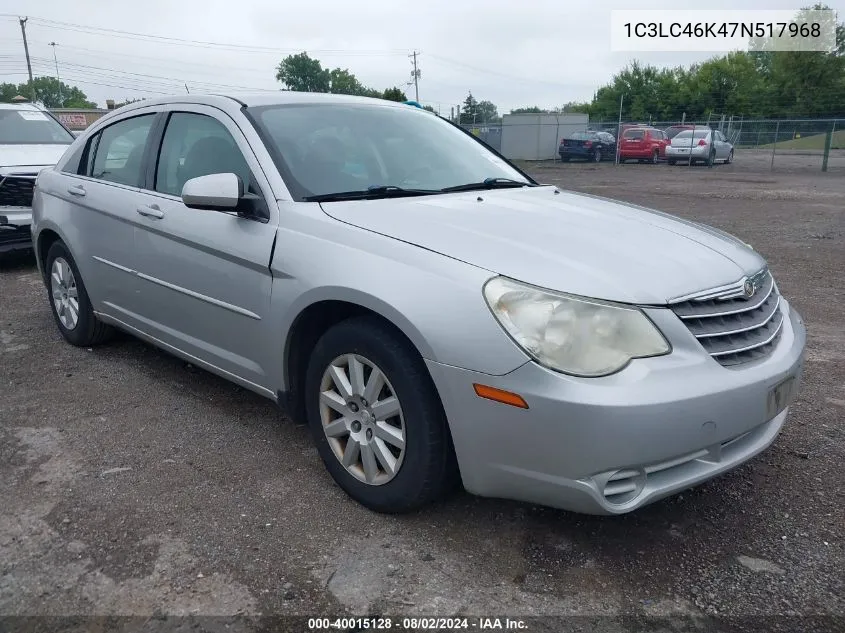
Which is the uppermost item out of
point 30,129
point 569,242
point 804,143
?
point 30,129

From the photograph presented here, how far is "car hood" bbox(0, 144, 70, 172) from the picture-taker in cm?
793

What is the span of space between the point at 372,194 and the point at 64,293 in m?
2.82

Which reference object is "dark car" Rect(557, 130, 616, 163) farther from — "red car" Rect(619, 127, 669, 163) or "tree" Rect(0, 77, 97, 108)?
"tree" Rect(0, 77, 97, 108)

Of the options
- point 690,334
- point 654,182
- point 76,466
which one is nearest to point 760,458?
point 690,334

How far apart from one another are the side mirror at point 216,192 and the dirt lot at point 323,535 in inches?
45.9

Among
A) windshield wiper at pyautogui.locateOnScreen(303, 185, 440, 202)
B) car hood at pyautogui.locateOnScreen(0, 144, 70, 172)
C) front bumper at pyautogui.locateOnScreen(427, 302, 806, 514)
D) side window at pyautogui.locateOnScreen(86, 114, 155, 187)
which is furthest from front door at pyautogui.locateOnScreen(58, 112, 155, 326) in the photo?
car hood at pyautogui.locateOnScreen(0, 144, 70, 172)

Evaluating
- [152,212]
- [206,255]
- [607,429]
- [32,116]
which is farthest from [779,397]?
[32,116]

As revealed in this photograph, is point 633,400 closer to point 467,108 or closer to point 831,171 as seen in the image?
point 831,171

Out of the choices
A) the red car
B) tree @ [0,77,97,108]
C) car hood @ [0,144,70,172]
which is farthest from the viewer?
tree @ [0,77,97,108]

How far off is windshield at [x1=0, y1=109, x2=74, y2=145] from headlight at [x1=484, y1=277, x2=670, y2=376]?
331 inches

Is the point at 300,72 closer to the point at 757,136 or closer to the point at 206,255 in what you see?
the point at 757,136

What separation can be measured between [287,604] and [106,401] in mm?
2222

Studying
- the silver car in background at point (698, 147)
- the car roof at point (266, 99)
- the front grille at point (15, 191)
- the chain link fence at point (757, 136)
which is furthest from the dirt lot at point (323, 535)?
the chain link fence at point (757, 136)

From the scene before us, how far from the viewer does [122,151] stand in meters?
4.32
